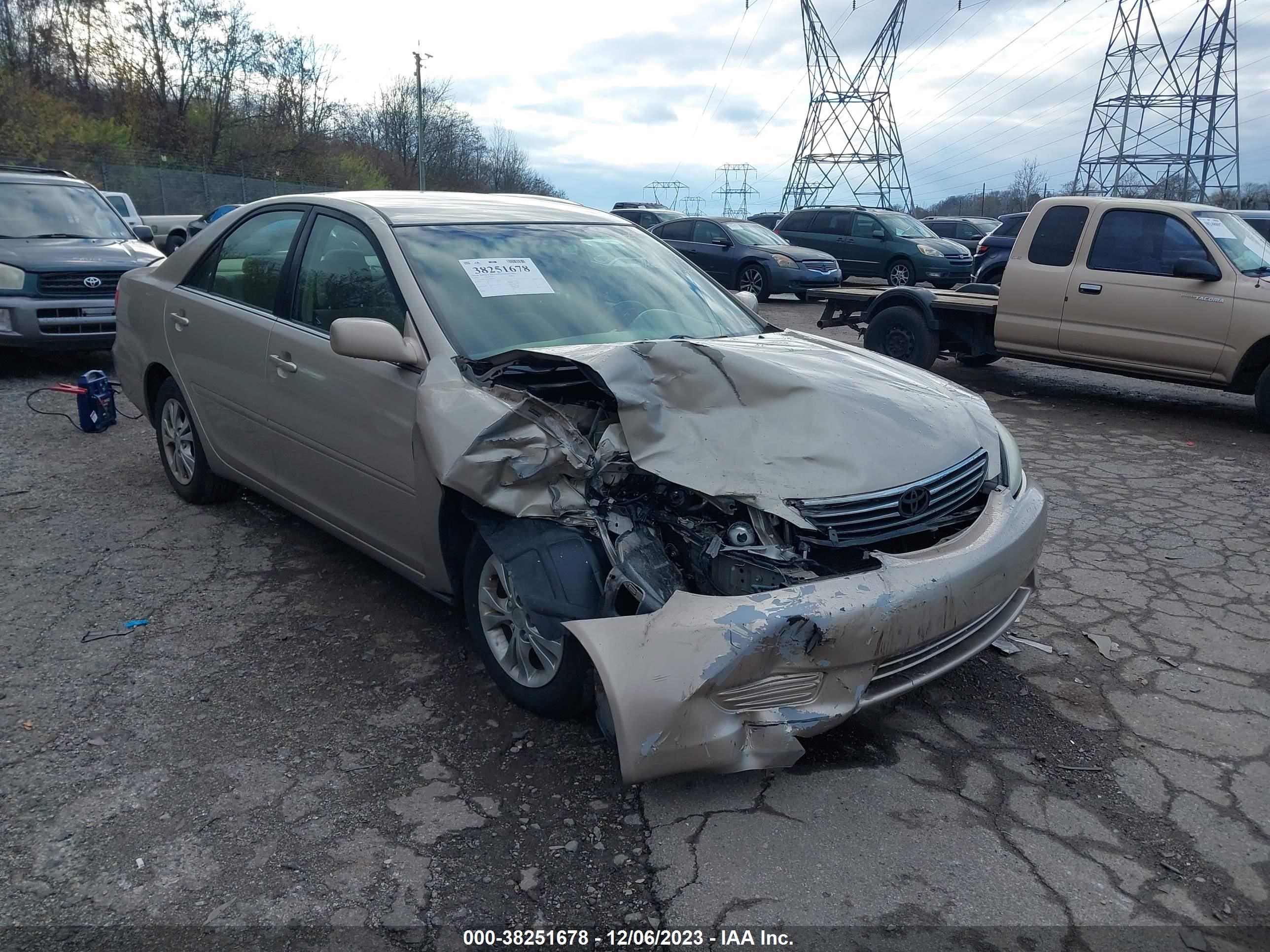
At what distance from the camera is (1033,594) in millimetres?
3465

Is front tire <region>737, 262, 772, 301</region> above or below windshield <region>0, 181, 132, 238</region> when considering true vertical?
below

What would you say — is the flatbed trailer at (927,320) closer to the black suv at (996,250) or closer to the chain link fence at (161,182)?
the black suv at (996,250)

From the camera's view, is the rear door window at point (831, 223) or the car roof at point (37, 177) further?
the rear door window at point (831, 223)

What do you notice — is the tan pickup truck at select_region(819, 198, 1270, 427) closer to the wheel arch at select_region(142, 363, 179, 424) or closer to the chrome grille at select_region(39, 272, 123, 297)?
the wheel arch at select_region(142, 363, 179, 424)

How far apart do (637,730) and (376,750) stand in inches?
40.6

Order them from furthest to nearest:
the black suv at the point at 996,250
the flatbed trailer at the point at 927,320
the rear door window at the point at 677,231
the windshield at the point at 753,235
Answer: the rear door window at the point at 677,231
the windshield at the point at 753,235
the black suv at the point at 996,250
the flatbed trailer at the point at 927,320

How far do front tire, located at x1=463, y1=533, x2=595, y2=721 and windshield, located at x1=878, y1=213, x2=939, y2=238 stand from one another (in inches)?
662

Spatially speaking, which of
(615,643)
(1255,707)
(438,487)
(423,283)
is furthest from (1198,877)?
(423,283)

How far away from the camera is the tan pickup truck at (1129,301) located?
7.61 m

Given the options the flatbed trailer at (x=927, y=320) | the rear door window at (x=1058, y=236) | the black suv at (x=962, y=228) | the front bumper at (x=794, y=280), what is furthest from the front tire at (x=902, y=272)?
the rear door window at (x=1058, y=236)

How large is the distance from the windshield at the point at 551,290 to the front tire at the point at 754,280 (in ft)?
41.2

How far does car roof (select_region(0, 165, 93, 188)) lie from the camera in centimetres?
955

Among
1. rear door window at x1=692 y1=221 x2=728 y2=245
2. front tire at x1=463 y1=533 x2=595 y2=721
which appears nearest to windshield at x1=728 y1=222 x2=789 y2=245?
rear door window at x1=692 y1=221 x2=728 y2=245

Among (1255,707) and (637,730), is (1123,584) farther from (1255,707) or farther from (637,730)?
(637,730)
